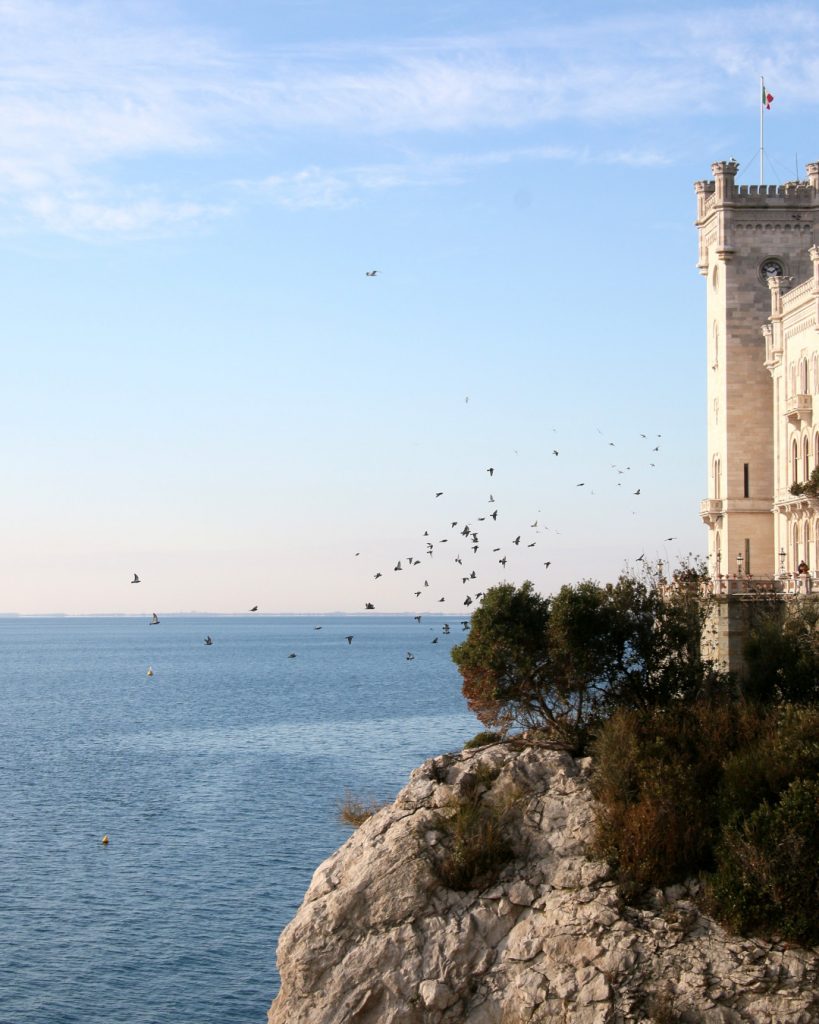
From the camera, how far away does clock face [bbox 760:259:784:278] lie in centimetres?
6844

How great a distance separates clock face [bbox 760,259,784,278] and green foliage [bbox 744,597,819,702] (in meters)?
26.6

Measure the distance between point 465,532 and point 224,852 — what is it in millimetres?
A: 19355

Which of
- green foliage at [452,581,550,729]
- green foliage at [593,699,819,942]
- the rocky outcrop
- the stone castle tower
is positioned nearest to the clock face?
Answer: the stone castle tower

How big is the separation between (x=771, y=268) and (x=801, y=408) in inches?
405

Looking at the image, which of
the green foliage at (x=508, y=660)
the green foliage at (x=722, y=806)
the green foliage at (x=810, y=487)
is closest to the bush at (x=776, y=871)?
the green foliage at (x=722, y=806)

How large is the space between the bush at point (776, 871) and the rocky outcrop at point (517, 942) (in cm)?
60

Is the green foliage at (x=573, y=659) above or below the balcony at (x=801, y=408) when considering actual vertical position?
below

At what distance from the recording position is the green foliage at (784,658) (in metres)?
43.8

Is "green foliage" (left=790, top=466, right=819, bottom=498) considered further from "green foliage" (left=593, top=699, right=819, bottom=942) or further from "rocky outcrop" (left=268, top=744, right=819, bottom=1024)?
"rocky outcrop" (left=268, top=744, right=819, bottom=1024)

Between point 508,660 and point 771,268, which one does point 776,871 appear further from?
point 771,268

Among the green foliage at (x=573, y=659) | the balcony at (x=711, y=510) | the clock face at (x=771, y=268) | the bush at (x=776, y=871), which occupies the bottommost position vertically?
the bush at (x=776, y=871)

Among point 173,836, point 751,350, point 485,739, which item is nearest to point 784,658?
point 485,739

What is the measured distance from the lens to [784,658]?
44.5 meters

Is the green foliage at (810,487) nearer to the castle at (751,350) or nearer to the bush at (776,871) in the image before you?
the castle at (751,350)
